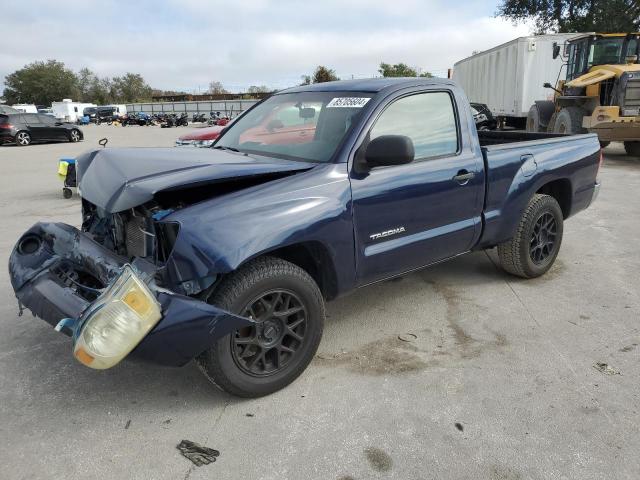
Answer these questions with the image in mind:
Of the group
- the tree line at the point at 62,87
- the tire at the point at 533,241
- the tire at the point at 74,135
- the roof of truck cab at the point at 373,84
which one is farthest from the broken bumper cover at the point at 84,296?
the tree line at the point at 62,87

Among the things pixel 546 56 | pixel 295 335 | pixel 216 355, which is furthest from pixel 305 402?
pixel 546 56

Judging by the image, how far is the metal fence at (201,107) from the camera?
5312cm

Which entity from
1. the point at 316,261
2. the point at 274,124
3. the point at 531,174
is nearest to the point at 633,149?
the point at 531,174

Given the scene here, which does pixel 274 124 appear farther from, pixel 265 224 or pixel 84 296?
pixel 84 296

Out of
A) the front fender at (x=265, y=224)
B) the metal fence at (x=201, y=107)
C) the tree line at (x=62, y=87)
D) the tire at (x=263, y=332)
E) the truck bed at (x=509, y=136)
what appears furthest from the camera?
the tree line at (x=62, y=87)

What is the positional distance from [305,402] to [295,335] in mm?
374

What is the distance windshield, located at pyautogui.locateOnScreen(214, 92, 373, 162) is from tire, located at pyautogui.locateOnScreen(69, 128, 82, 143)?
75.4 feet

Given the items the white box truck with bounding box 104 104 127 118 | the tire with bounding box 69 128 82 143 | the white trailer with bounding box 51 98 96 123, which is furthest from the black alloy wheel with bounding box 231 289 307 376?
the white trailer with bounding box 51 98 96 123

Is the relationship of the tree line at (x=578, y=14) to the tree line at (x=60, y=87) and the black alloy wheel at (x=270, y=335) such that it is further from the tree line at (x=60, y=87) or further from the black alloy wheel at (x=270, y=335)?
the tree line at (x=60, y=87)

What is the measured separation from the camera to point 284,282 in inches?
110

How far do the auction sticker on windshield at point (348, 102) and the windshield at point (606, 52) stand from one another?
11.7m

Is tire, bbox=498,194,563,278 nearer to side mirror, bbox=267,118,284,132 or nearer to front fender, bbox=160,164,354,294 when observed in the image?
front fender, bbox=160,164,354,294

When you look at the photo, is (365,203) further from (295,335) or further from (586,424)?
(586,424)

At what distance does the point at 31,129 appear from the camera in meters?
23.0
